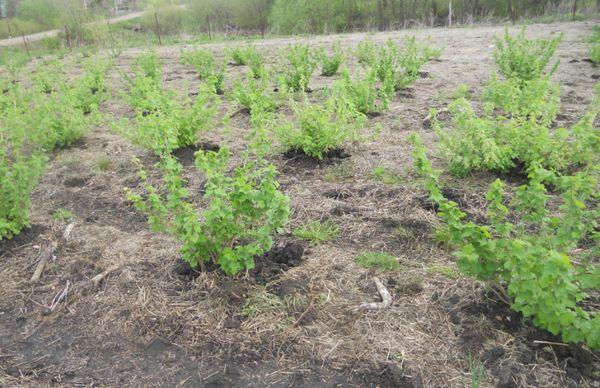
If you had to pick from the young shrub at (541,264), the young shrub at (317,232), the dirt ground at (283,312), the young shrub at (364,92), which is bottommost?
the dirt ground at (283,312)

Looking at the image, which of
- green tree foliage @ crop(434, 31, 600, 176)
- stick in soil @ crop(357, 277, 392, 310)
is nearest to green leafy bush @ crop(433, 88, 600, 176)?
green tree foliage @ crop(434, 31, 600, 176)

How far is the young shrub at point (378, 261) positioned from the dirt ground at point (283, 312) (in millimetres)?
73

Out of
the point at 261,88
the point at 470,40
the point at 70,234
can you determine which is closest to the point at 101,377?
the point at 70,234

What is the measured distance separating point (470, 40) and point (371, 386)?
12.3 meters

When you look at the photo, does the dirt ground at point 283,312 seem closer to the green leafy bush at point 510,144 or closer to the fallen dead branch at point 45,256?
the fallen dead branch at point 45,256

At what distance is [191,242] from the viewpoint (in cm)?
301

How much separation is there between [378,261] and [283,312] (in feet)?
2.73

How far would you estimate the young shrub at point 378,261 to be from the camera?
10.8ft

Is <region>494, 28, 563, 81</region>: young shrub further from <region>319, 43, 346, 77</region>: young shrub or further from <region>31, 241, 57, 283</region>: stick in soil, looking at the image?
<region>31, 241, 57, 283</region>: stick in soil

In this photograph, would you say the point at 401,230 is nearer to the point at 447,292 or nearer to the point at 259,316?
the point at 447,292

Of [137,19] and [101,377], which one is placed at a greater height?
[137,19]

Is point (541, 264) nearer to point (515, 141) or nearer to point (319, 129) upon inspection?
point (515, 141)

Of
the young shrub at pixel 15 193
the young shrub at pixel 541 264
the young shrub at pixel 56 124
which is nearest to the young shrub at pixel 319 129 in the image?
the young shrub at pixel 541 264

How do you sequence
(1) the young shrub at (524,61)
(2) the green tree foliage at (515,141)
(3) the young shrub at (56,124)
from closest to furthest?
(2) the green tree foliage at (515,141)
(3) the young shrub at (56,124)
(1) the young shrub at (524,61)
